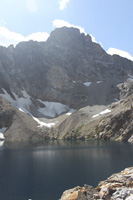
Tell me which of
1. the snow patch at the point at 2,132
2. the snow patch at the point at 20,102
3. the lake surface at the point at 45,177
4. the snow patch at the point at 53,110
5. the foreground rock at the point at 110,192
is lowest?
the lake surface at the point at 45,177

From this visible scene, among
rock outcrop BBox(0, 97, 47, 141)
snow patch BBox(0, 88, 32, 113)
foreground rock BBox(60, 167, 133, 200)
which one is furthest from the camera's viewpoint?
snow patch BBox(0, 88, 32, 113)

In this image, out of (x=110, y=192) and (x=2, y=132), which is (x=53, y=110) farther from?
(x=110, y=192)

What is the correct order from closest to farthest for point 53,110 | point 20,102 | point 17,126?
point 17,126 → point 20,102 → point 53,110

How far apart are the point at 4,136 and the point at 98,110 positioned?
72441 millimetres

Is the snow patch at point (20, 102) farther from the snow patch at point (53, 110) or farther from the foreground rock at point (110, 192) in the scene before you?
the foreground rock at point (110, 192)

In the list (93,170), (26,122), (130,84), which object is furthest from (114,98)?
(93,170)

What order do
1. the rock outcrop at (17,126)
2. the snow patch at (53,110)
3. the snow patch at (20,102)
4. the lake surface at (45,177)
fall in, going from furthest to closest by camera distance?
the snow patch at (53,110) < the snow patch at (20,102) < the rock outcrop at (17,126) < the lake surface at (45,177)

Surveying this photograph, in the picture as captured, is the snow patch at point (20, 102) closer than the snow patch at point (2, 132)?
No

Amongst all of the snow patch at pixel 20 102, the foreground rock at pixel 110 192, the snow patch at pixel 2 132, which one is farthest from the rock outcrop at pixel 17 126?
the foreground rock at pixel 110 192

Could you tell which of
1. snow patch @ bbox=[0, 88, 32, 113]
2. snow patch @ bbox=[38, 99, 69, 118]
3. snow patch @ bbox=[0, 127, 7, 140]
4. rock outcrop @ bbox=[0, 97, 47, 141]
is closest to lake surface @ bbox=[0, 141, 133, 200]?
rock outcrop @ bbox=[0, 97, 47, 141]

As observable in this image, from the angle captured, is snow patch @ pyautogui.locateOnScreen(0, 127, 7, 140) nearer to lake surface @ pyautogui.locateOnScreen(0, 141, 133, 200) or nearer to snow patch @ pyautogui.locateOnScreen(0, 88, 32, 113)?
snow patch @ pyautogui.locateOnScreen(0, 88, 32, 113)

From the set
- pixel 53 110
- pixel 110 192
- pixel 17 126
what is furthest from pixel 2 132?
pixel 110 192

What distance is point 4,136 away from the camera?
13438 centimetres

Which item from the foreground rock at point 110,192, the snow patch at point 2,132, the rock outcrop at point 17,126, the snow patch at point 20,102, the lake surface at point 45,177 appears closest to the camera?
the foreground rock at point 110,192
